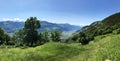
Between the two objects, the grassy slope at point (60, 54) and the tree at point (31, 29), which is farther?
the tree at point (31, 29)

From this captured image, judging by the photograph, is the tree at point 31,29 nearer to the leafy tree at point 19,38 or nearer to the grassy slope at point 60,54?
the leafy tree at point 19,38

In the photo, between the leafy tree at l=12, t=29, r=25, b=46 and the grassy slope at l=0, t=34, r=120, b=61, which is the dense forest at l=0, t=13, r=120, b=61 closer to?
the grassy slope at l=0, t=34, r=120, b=61

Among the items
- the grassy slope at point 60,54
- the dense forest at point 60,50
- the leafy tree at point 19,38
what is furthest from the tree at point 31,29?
the grassy slope at point 60,54

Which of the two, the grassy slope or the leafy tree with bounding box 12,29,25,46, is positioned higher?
the grassy slope

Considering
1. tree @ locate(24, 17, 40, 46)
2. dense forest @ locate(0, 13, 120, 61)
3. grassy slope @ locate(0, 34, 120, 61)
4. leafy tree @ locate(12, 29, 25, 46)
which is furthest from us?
leafy tree @ locate(12, 29, 25, 46)

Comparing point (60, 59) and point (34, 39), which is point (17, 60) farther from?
point (34, 39)

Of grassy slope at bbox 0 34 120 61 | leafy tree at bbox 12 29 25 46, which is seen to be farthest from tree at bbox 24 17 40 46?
grassy slope at bbox 0 34 120 61

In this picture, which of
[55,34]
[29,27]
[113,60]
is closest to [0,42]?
[29,27]

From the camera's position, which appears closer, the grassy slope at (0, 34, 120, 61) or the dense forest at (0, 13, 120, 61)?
the dense forest at (0, 13, 120, 61)

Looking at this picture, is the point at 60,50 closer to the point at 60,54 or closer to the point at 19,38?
the point at 60,54

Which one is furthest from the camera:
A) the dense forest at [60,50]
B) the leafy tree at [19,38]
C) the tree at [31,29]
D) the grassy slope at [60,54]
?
the leafy tree at [19,38]

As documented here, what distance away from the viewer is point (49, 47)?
52.7 meters

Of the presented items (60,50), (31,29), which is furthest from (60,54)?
(31,29)

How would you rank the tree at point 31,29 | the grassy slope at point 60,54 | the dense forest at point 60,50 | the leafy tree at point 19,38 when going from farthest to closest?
the leafy tree at point 19,38
the tree at point 31,29
the grassy slope at point 60,54
the dense forest at point 60,50
